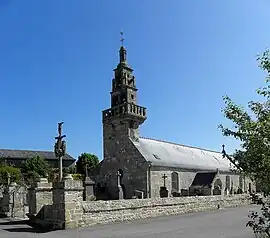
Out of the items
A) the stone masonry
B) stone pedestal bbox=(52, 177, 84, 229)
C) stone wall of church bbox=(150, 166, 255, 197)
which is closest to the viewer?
stone pedestal bbox=(52, 177, 84, 229)

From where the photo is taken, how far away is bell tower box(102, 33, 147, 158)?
124 feet

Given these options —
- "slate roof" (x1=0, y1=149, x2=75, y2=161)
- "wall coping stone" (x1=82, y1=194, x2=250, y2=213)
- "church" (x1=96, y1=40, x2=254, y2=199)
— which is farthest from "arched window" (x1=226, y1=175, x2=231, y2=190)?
"slate roof" (x1=0, y1=149, x2=75, y2=161)

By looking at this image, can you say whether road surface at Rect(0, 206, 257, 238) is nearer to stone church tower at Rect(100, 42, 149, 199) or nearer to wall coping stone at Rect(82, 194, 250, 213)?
wall coping stone at Rect(82, 194, 250, 213)

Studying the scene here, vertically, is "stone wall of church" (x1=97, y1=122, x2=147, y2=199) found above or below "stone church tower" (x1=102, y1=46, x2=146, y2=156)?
below

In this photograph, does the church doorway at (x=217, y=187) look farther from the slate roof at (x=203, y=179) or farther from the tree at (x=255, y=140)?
the tree at (x=255, y=140)

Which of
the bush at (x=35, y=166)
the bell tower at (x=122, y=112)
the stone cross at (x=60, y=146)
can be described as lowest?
the bush at (x=35, y=166)

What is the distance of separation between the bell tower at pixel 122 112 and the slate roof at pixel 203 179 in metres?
8.27

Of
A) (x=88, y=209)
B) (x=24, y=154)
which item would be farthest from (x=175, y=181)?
(x=24, y=154)

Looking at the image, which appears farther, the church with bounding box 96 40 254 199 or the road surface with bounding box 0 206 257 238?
the church with bounding box 96 40 254 199

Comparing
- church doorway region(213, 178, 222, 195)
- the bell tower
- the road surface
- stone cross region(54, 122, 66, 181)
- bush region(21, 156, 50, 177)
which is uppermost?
the bell tower

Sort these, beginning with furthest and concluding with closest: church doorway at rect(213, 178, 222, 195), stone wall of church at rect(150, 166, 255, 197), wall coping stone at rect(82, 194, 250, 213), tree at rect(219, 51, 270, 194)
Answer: church doorway at rect(213, 178, 222, 195), stone wall of church at rect(150, 166, 255, 197), wall coping stone at rect(82, 194, 250, 213), tree at rect(219, 51, 270, 194)

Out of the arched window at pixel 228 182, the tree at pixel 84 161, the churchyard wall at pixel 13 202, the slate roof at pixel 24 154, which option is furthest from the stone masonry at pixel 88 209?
the slate roof at pixel 24 154

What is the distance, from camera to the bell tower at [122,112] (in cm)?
3794

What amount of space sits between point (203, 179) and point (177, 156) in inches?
155
